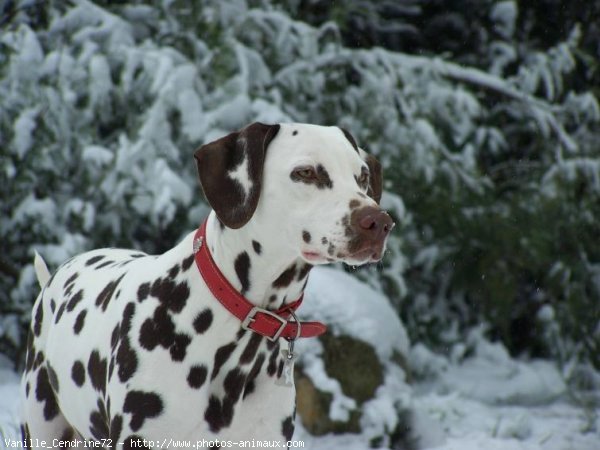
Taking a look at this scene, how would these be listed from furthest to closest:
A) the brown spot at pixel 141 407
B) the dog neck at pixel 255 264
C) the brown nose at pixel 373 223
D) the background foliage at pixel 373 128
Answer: the background foliage at pixel 373 128
the dog neck at pixel 255 264
the brown spot at pixel 141 407
the brown nose at pixel 373 223

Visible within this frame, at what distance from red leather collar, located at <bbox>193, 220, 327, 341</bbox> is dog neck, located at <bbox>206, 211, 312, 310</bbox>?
0.03 meters

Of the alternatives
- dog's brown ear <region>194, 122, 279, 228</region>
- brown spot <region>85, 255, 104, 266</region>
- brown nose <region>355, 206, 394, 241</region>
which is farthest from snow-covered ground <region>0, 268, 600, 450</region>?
brown nose <region>355, 206, 394, 241</region>

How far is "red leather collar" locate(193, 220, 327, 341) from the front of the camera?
2066 millimetres

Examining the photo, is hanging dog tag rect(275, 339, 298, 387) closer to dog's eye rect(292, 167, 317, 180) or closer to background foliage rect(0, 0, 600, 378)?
dog's eye rect(292, 167, 317, 180)

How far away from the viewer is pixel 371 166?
243cm

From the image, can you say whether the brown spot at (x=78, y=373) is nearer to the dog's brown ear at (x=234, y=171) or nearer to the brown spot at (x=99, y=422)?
the brown spot at (x=99, y=422)

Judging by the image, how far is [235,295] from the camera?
81.4 inches

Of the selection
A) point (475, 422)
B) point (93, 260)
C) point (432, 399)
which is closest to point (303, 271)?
point (93, 260)

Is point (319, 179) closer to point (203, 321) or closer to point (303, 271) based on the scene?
point (303, 271)

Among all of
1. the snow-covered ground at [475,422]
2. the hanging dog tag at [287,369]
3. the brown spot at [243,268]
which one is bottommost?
the snow-covered ground at [475,422]

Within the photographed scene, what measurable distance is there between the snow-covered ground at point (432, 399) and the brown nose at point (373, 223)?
2276 mm

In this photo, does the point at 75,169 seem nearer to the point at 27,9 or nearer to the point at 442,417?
the point at 27,9

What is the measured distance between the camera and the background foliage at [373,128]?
504 centimetres

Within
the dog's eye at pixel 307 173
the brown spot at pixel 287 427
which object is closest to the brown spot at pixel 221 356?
the brown spot at pixel 287 427
